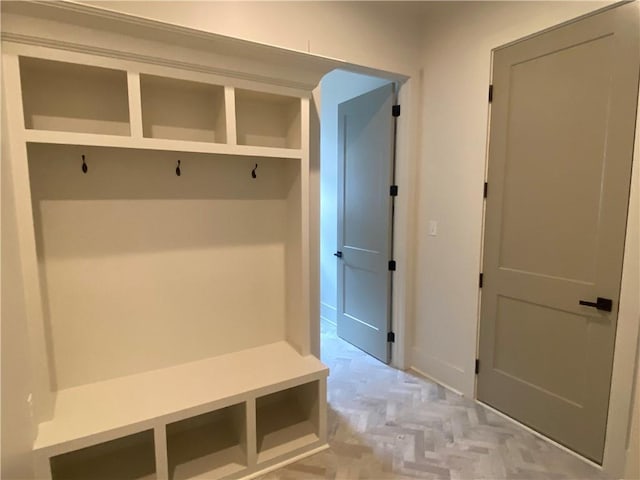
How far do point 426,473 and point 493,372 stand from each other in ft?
2.98

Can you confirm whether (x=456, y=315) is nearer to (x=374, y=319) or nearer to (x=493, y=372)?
→ (x=493, y=372)

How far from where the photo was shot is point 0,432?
1.11 m

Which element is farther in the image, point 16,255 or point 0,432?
point 16,255

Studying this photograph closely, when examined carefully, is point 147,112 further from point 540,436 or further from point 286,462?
point 540,436

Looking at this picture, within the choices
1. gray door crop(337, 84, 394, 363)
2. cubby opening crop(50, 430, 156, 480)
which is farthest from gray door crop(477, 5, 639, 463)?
cubby opening crop(50, 430, 156, 480)

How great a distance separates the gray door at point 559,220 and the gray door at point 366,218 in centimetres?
87

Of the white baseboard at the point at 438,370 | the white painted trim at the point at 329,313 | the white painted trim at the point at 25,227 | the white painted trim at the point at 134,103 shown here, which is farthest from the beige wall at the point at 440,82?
the white painted trim at the point at 329,313

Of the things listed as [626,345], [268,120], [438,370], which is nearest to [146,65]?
[268,120]

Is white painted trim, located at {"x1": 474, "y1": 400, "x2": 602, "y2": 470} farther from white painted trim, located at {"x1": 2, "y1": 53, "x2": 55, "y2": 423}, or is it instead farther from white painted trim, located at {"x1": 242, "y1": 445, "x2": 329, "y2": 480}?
white painted trim, located at {"x1": 2, "y1": 53, "x2": 55, "y2": 423}

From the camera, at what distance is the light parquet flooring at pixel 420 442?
196 cm

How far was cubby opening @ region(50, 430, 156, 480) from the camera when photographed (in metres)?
1.86

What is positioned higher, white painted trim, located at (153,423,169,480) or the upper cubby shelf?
the upper cubby shelf

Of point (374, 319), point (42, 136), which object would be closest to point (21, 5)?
point (42, 136)

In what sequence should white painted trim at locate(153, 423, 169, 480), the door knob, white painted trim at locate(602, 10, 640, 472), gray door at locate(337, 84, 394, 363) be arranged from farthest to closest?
1. gray door at locate(337, 84, 394, 363)
2. the door knob
3. white painted trim at locate(602, 10, 640, 472)
4. white painted trim at locate(153, 423, 169, 480)
